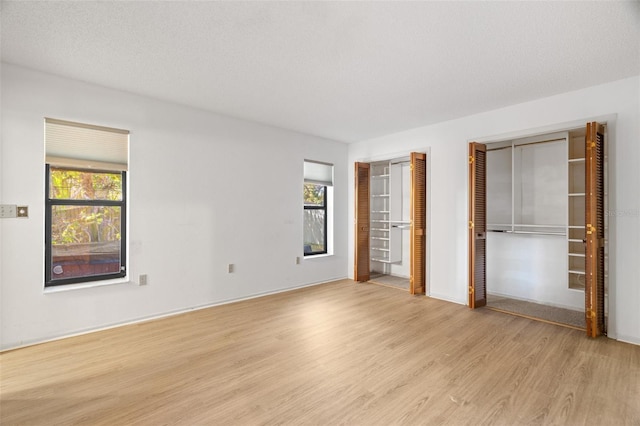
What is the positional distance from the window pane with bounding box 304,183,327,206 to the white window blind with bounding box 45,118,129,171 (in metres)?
2.89

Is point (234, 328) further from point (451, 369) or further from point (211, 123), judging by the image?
point (211, 123)

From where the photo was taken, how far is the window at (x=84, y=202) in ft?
10.8

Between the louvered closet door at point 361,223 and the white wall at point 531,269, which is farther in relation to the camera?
the louvered closet door at point 361,223

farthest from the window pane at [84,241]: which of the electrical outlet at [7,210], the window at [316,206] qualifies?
the window at [316,206]

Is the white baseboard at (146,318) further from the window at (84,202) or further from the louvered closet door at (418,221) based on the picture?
the louvered closet door at (418,221)

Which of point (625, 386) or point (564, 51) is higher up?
point (564, 51)

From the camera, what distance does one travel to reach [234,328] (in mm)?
3500

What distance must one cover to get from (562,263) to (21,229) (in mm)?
6320

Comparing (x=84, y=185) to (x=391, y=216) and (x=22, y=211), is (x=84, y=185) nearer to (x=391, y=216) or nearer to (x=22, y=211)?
(x=22, y=211)

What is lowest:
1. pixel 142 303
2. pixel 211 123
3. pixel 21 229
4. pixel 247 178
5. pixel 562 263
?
pixel 142 303

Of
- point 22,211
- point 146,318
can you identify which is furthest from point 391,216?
point 22,211

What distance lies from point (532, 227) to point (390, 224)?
2.26 meters

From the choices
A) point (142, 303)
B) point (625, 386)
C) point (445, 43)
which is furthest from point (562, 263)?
point (142, 303)

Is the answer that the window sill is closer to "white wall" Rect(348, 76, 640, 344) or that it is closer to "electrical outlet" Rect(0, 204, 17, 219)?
"electrical outlet" Rect(0, 204, 17, 219)
